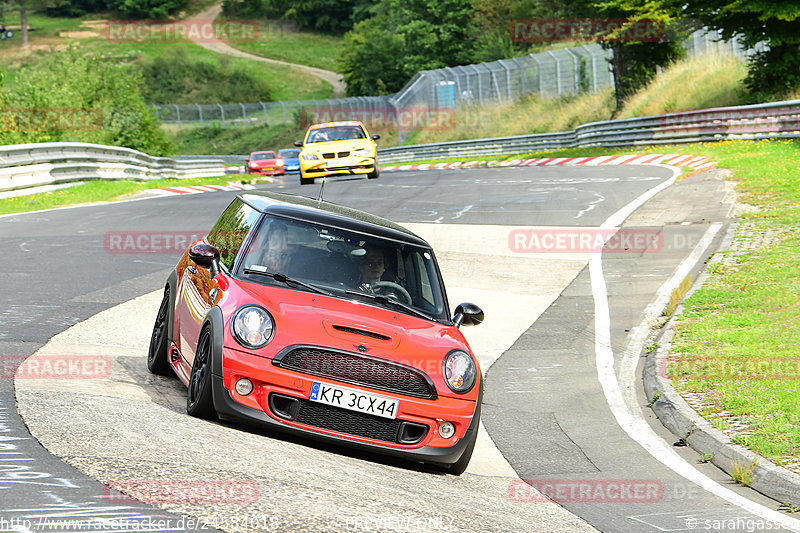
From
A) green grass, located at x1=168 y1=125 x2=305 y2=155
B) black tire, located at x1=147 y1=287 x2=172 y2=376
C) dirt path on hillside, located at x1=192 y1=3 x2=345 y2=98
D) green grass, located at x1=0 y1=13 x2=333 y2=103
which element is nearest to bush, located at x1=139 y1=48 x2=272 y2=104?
green grass, located at x1=0 y1=13 x2=333 y2=103

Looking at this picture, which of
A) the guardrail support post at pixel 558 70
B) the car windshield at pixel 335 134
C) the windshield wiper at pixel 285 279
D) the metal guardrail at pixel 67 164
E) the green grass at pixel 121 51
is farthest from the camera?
the green grass at pixel 121 51

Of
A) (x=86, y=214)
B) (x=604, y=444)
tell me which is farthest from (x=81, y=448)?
(x=86, y=214)

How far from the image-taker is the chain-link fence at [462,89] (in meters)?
49.7

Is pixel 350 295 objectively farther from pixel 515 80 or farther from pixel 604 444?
pixel 515 80

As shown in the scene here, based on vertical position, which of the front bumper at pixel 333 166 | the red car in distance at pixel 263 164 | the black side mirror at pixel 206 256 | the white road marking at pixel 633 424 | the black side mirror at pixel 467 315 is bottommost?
the red car in distance at pixel 263 164

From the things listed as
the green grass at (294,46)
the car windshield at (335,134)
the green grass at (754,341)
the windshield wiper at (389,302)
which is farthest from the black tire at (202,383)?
the green grass at (294,46)

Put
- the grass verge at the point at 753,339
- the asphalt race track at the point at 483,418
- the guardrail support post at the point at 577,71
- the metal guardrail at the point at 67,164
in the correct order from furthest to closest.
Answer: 1. the guardrail support post at the point at 577,71
2. the metal guardrail at the point at 67,164
3. the grass verge at the point at 753,339
4. the asphalt race track at the point at 483,418

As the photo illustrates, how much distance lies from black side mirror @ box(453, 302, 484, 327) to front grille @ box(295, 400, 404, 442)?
1349 millimetres

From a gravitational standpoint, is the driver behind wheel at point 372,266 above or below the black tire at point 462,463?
above

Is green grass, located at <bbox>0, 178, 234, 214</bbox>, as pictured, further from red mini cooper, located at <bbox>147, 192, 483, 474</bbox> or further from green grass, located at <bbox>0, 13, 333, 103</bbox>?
green grass, located at <bbox>0, 13, 333, 103</bbox>

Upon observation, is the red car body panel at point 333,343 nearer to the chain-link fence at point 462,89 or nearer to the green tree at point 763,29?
the green tree at point 763,29

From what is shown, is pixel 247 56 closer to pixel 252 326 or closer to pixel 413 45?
pixel 413 45

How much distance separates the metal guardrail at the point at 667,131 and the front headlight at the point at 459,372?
2406 cm

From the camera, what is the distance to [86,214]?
20.7m
